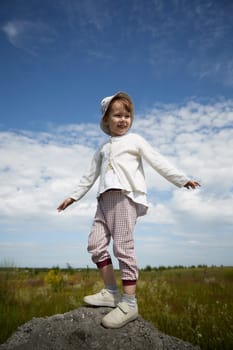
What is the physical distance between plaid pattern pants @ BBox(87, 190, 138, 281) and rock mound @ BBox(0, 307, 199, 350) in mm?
528

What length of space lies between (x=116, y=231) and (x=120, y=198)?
36cm

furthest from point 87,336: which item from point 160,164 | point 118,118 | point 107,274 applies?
point 118,118

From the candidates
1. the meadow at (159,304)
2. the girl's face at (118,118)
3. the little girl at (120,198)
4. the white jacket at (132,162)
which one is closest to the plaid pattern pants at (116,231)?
the little girl at (120,198)

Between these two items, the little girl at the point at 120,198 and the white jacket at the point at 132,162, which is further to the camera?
the white jacket at the point at 132,162

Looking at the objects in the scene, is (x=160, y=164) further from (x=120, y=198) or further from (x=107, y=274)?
(x=107, y=274)

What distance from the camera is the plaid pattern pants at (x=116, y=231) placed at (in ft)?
12.4

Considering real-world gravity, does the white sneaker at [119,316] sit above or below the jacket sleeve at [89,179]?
below

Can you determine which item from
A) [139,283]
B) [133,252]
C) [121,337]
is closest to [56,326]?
[121,337]

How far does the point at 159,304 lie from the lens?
7.12 m

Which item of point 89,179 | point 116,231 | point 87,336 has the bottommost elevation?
point 87,336

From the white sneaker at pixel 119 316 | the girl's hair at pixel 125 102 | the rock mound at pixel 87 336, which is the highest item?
the girl's hair at pixel 125 102

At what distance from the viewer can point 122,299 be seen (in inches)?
150

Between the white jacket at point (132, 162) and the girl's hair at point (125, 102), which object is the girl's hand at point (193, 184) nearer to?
the white jacket at point (132, 162)

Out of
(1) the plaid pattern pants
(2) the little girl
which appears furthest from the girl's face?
(1) the plaid pattern pants
